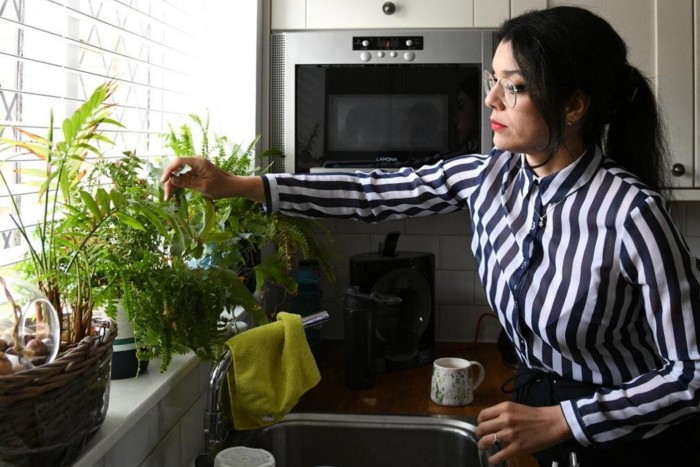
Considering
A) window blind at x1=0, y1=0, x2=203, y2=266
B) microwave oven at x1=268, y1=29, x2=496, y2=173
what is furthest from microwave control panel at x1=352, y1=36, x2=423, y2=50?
window blind at x1=0, y1=0, x2=203, y2=266

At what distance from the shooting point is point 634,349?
128 centimetres

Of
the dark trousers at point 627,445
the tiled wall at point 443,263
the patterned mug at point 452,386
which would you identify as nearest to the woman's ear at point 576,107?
the dark trousers at point 627,445

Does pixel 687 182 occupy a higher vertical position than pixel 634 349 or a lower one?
higher

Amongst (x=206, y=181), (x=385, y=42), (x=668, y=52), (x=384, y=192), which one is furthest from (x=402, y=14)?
(x=206, y=181)

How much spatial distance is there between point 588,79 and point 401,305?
1098 mm

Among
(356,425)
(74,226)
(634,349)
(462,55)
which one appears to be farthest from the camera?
(462,55)

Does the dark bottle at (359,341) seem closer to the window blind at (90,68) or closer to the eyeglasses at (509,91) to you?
the window blind at (90,68)

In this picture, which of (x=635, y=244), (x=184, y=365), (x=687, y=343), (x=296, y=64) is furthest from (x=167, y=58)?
(x=687, y=343)

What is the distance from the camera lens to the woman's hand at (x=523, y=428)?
1218 mm

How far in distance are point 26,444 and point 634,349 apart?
94 centimetres

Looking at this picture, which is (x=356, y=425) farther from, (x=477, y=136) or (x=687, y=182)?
(x=687, y=182)

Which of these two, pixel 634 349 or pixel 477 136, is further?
pixel 477 136

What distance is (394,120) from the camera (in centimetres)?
219

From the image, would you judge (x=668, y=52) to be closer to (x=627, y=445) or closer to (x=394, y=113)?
(x=394, y=113)
